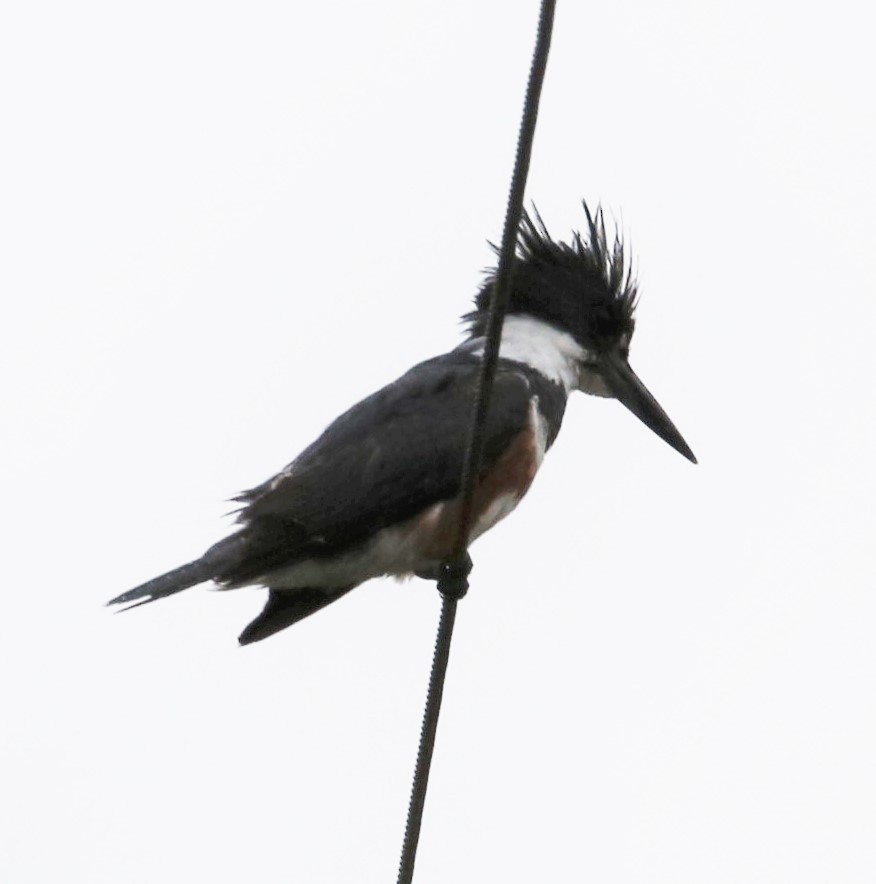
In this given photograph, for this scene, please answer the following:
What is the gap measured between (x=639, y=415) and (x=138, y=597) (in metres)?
1.71

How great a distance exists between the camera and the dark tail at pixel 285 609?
4160mm

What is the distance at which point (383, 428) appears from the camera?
4160 mm

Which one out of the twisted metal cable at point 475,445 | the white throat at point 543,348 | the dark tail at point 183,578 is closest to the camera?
the twisted metal cable at point 475,445

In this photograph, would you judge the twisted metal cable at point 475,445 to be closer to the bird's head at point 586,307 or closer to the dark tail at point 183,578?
the dark tail at point 183,578

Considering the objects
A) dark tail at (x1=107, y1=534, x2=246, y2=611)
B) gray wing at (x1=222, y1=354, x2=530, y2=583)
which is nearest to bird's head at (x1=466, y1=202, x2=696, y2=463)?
gray wing at (x1=222, y1=354, x2=530, y2=583)

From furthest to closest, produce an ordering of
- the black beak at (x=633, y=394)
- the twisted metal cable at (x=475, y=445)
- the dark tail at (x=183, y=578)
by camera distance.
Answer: the black beak at (x=633, y=394) → the dark tail at (x=183, y=578) → the twisted metal cable at (x=475, y=445)

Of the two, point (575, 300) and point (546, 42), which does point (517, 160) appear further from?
point (575, 300)

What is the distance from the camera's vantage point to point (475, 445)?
3.01 m

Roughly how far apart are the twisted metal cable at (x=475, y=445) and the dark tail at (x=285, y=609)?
52cm

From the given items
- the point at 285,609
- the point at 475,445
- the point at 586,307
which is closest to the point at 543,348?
the point at 586,307

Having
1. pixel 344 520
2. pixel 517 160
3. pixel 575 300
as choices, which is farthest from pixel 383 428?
pixel 517 160

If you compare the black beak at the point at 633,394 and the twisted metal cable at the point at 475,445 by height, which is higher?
the black beak at the point at 633,394

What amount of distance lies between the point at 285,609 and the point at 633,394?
1.30 meters

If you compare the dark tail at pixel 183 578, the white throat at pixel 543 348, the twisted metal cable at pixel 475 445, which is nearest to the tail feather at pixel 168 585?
the dark tail at pixel 183 578
